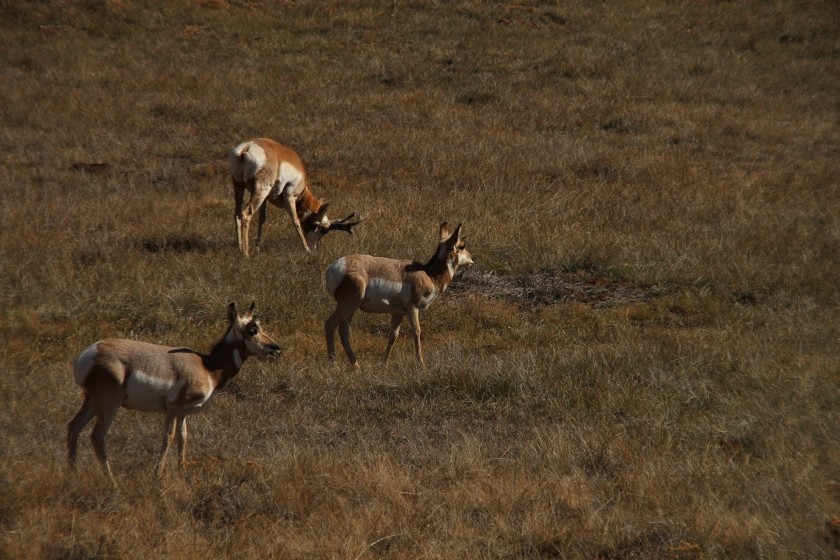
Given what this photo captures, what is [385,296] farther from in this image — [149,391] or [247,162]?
[247,162]

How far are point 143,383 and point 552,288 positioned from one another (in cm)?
718

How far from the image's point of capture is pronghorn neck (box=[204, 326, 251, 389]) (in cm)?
713

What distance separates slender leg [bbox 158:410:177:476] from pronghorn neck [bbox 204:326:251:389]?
1.44 ft

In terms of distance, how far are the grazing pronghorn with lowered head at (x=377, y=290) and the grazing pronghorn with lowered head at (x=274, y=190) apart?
4.01 meters

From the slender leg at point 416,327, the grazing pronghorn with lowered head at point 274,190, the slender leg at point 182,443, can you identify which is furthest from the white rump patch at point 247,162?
the slender leg at point 182,443

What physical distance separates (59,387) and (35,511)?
107 inches

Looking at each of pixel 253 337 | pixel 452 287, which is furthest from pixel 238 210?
pixel 253 337

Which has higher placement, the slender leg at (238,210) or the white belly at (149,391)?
the white belly at (149,391)

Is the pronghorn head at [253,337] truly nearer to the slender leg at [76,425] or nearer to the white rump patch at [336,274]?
the slender leg at [76,425]

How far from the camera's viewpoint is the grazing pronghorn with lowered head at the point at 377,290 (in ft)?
33.1

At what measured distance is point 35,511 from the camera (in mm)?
5844

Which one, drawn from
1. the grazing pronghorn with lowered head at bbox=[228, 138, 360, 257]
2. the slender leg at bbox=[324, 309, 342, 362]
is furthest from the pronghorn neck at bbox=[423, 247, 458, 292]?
the grazing pronghorn with lowered head at bbox=[228, 138, 360, 257]

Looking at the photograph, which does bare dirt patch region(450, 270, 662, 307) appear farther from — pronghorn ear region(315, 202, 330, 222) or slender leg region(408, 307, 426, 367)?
pronghorn ear region(315, 202, 330, 222)

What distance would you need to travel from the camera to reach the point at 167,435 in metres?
6.74
